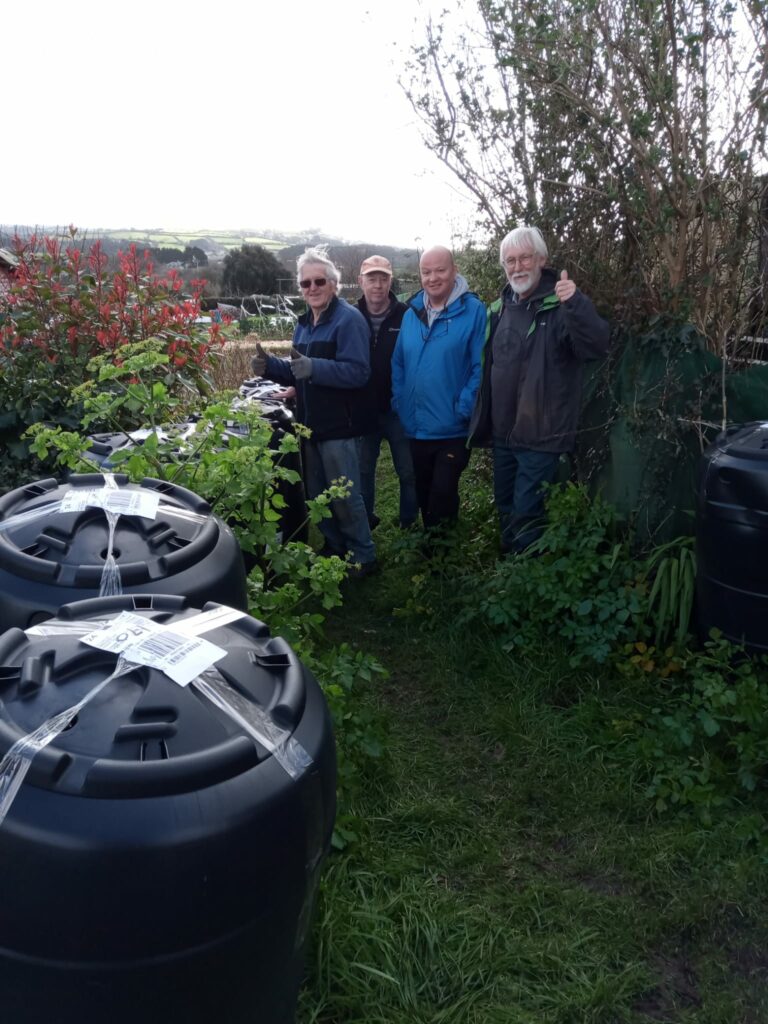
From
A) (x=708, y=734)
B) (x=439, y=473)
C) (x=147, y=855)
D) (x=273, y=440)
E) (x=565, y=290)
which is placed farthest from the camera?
(x=439, y=473)

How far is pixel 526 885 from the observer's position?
9.35 feet

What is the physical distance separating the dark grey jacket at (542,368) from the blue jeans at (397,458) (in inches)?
40.3

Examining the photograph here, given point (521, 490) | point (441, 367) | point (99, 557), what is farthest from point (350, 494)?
point (99, 557)

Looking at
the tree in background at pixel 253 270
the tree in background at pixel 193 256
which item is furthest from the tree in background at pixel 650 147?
the tree in background at pixel 253 270

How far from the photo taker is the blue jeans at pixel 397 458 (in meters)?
5.36

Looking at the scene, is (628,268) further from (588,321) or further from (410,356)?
(410,356)

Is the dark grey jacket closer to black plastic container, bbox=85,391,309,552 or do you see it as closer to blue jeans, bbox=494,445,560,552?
blue jeans, bbox=494,445,560,552

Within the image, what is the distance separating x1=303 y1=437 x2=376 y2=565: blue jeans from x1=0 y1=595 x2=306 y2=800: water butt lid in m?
3.26

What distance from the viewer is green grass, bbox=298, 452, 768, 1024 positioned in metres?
2.38

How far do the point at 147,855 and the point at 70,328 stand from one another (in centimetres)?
427

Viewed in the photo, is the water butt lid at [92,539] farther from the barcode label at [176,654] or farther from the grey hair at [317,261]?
the grey hair at [317,261]

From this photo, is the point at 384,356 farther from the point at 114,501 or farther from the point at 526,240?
the point at 114,501

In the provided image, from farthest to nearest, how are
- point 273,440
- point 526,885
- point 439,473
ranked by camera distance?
point 439,473
point 273,440
point 526,885

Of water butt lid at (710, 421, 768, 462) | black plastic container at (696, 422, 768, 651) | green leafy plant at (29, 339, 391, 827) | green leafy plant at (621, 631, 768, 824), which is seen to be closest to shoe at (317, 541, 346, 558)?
green leafy plant at (29, 339, 391, 827)
